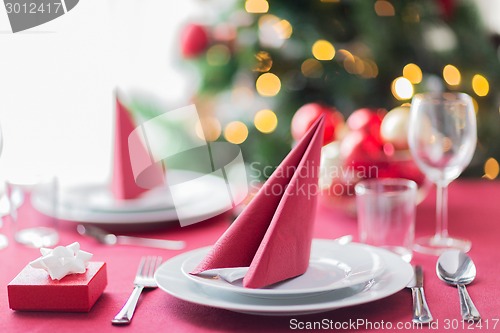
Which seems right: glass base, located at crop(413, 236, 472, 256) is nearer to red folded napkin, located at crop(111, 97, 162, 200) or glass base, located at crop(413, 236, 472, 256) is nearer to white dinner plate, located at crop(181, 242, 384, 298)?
white dinner plate, located at crop(181, 242, 384, 298)

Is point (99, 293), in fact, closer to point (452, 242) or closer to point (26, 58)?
point (452, 242)

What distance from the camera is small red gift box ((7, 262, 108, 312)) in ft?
2.68

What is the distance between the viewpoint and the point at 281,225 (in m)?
0.83

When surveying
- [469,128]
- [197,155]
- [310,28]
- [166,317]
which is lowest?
[197,155]

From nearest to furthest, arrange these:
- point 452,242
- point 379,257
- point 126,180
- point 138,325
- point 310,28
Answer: point 138,325 < point 379,257 < point 452,242 < point 126,180 < point 310,28

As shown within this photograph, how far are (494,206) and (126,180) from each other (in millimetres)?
735

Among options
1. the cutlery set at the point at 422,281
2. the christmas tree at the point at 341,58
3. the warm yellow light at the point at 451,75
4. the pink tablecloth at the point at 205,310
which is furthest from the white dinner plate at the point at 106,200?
the warm yellow light at the point at 451,75

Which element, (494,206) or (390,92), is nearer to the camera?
(494,206)

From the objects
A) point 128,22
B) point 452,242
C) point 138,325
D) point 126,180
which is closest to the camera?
point 138,325

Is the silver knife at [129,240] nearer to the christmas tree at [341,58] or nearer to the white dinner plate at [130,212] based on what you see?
the white dinner plate at [130,212]

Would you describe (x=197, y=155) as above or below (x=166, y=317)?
below

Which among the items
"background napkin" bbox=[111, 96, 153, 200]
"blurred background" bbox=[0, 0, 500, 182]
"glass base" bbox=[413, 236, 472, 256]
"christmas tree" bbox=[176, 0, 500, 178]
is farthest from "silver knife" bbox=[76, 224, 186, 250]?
"christmas tree" bbox=[176, 0, 500, 178]

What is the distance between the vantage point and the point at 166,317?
31.6 inches

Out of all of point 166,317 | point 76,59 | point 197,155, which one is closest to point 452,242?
point 166,317
